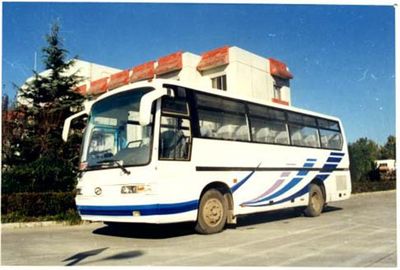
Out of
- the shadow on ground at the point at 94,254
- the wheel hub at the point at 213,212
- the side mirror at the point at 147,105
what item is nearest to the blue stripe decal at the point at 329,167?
the wheel hub at the point at 213,212

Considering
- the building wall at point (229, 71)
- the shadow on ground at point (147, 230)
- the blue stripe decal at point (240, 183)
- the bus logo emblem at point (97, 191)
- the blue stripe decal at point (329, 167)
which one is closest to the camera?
the bus logo emblem at point (97, 191)

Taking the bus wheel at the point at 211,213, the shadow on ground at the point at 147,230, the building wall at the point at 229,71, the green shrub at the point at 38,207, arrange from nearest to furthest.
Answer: the bus wheel at the point at 211,213 < the shadow on ground at the point at 147,230 < the green shrub at the point at 38,207 < the building wall at the point at 229,71

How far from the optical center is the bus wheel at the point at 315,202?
11.9 m

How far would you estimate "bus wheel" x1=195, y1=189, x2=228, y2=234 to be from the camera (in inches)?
327

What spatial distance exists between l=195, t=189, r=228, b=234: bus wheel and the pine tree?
667cm

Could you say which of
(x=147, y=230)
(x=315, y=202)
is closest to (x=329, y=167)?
(x=315, y=202)

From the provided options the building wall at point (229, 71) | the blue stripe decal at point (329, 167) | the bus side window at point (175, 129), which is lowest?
the blue stripe decal at point (329, 167)

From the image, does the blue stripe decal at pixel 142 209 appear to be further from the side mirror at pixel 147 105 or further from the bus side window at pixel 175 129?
the side mirror at pixel 147 105

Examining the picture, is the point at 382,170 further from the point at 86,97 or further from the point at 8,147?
the point at 8,147

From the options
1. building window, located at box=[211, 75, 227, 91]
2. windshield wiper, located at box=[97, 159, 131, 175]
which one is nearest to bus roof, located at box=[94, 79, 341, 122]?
windshield wiper, located at box=[97, 159, 131, 175]

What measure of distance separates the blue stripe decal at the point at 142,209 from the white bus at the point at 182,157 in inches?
0.7

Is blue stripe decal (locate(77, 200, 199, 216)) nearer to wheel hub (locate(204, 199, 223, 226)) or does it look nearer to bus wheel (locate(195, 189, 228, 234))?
bus wheel (locate(195, 189, 228, 234))

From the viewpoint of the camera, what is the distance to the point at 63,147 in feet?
50.6

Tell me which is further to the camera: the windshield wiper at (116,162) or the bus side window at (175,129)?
the bus side window at (175,129)
